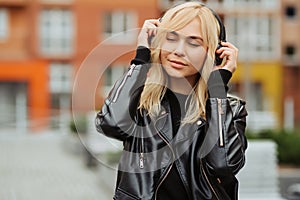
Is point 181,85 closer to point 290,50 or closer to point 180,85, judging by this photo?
point 180,85

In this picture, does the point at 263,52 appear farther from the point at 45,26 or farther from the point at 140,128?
the point at 140,128

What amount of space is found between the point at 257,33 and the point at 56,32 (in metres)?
10.2

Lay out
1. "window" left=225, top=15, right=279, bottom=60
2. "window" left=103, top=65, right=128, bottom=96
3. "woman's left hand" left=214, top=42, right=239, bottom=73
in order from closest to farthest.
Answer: "woman's left hand" left=214, top=42, right=239, bottom=73 → "window" left=103, top=65, right=128, bottom=96 → "window" left=225, top=15, right=279, bottom=60

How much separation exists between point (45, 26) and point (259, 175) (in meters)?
26.0

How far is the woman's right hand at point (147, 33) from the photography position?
7.24 feet

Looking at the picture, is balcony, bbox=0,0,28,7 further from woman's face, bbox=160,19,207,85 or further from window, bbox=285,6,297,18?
woman's face, bbox=160,19,207,85

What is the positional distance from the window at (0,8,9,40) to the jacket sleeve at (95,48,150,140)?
29.9m

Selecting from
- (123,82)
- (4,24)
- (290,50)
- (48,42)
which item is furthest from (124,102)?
A: (290,50)

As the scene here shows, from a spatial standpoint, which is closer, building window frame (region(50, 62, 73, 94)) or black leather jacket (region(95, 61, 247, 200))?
black leather jacket (region(95, 61, 247, 200))

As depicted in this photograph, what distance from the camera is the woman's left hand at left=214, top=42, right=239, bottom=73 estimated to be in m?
2.21

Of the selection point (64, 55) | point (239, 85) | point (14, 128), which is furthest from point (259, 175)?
point (239, 85)

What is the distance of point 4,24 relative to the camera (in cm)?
3145

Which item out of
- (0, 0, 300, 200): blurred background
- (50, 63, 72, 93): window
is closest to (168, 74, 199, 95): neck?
(0, 0, 300, 200): blurred background

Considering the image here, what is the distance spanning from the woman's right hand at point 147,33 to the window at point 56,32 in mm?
29635
